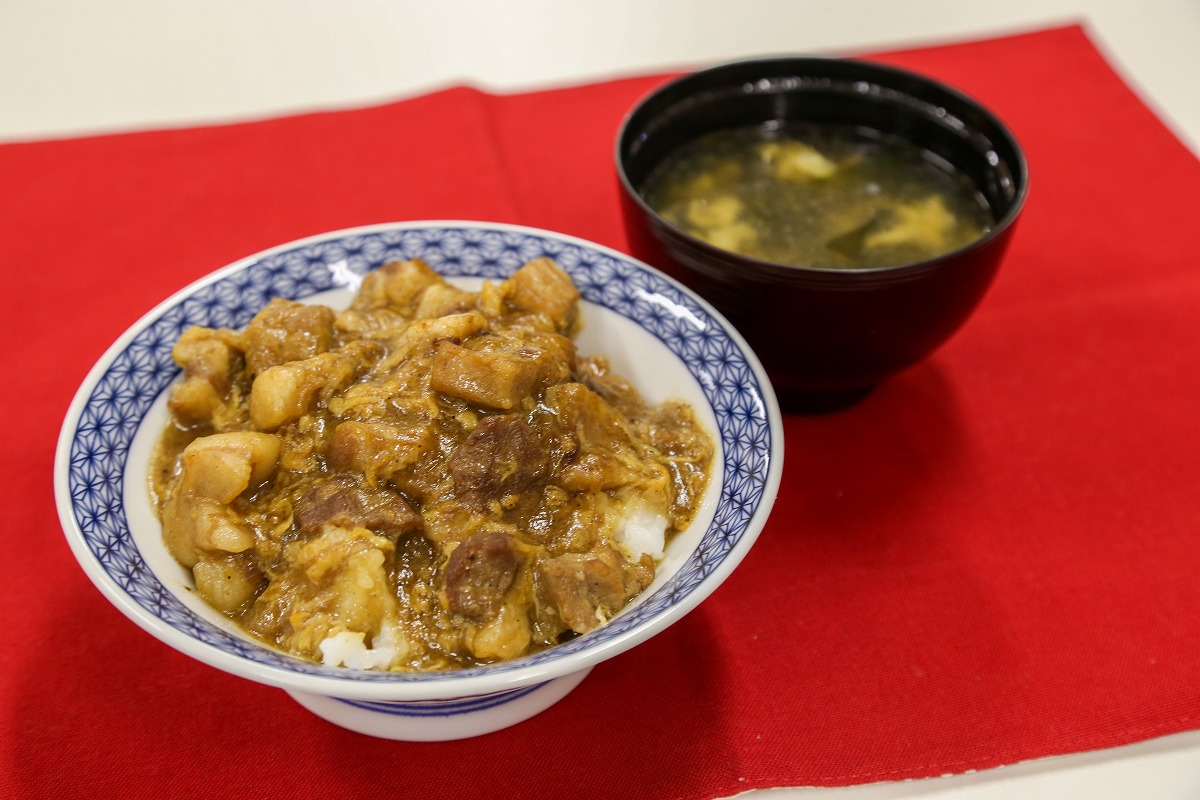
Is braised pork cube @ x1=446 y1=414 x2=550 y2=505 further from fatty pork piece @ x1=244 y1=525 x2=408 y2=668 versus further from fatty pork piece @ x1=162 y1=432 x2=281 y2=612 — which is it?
fatty pork piece @ x1=162 y1=432 x2=281 y2=612

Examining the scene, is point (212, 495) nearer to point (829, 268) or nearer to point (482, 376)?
point (482, 376)

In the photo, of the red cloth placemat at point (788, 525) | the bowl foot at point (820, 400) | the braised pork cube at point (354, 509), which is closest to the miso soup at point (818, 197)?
the bowl foot at point (820, 400)

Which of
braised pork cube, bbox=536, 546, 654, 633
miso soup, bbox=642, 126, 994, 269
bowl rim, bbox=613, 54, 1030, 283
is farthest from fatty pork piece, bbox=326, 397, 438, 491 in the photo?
miso soup, bbox=642, 126, 994, 269

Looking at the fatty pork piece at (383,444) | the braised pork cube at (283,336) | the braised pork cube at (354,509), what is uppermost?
the braised pork cube at (283,336)

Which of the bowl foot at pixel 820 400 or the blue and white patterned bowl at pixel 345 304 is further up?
the blue and white patterned bowl at pixel 345 304

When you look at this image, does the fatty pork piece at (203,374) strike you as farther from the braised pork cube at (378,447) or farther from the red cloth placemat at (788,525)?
the red cloth placemat at (788,525)

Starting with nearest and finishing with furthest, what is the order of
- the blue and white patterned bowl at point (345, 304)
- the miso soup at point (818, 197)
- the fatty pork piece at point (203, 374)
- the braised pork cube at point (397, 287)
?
the blue and white patterned bowl at point (345, 304) < the fatty pork piece at point (203, 374) < the braised pork cube at point (397, 287) < the miso soup at point (818, 197)
